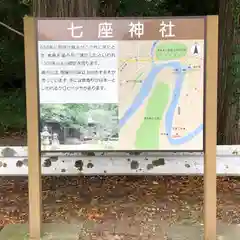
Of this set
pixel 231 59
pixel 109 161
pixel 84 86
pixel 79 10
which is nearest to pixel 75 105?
pixel 84 86

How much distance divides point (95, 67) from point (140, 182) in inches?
113

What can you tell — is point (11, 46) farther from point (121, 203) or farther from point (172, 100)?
point (172, 100)

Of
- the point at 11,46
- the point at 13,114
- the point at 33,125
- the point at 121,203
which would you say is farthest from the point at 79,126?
the point at 11,46

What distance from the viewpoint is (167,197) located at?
246 inches

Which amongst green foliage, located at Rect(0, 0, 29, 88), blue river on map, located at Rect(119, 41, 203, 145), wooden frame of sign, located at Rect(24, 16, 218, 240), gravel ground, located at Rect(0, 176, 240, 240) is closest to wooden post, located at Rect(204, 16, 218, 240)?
wooden frame of sign, located at Rect(24, 16, 218, 240)

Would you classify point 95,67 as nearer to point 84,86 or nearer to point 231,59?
point 84,86

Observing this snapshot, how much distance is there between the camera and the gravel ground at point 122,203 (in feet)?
17.0

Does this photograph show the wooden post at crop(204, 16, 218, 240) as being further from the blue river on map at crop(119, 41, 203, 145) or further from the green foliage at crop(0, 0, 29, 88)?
the green foliage at crop(0, 0, 29, 88)

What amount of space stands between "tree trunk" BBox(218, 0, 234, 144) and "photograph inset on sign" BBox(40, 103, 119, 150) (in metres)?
3.50

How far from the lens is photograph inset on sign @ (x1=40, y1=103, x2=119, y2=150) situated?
4574 mm

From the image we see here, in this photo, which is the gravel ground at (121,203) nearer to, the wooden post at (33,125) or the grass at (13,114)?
the wooden post at (33,125)

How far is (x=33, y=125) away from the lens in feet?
15.0

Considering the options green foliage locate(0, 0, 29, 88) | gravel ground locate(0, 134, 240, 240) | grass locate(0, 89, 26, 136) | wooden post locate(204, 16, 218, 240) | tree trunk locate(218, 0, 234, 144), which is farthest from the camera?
green foliage locate(0, 0, 29, 88)

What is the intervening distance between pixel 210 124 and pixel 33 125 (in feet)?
5.23
